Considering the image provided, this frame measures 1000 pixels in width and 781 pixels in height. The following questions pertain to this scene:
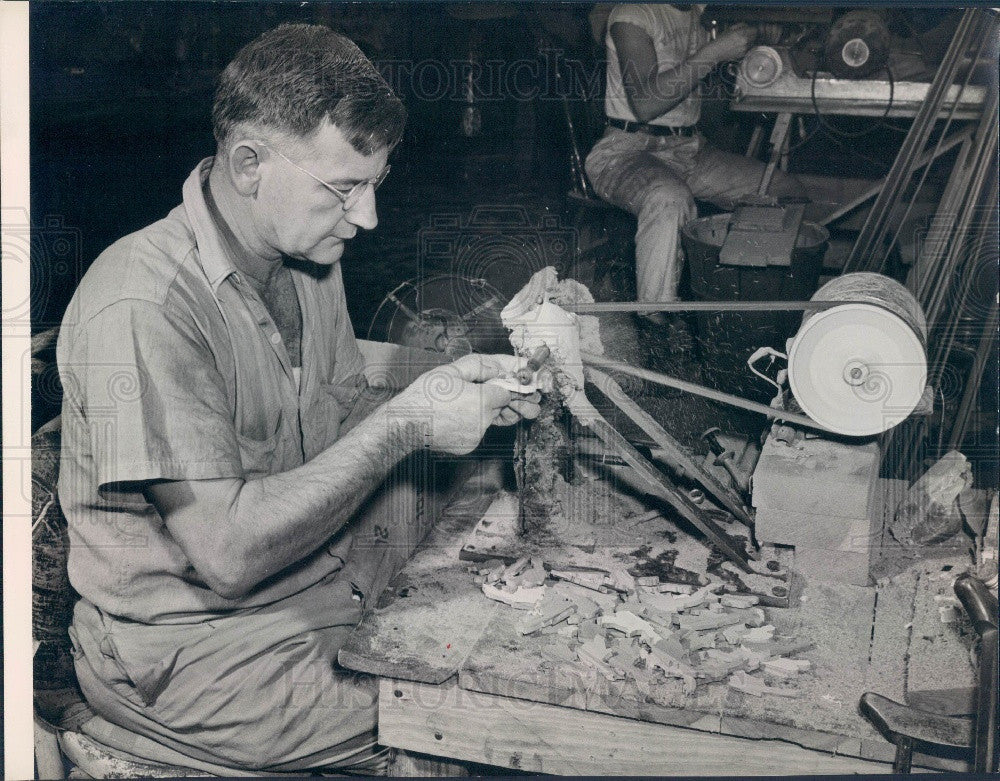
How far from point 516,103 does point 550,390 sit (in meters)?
0.73

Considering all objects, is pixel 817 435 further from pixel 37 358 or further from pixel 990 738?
pixel 37 358

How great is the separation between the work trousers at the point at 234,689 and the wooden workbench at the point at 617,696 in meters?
0.15

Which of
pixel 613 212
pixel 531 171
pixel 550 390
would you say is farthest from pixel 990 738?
pixel 531 171

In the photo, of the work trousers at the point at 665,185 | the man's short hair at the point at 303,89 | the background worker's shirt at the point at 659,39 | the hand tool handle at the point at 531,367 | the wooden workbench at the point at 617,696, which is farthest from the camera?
the work trousers at the point at 665,185

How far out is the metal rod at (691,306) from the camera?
2.61m

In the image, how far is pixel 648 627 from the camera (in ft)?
7.75

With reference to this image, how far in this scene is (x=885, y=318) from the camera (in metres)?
2.49

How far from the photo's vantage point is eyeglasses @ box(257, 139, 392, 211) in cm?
233

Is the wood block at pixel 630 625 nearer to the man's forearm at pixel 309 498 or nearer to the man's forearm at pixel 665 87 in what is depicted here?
the man's forearm at pixel 309 498

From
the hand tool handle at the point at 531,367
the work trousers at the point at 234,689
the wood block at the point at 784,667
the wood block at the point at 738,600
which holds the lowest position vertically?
the work trousers at the point at 234,689

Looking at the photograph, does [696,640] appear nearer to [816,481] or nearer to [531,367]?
[816,481]

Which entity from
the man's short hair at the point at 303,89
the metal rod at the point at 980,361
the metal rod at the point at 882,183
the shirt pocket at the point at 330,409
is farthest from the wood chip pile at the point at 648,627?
the man's short hair at the point at 303,89

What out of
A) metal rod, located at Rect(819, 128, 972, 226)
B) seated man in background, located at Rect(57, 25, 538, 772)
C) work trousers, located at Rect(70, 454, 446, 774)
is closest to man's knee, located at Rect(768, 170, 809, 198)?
metal rod, located at Rect(819, 128, 972, 226)

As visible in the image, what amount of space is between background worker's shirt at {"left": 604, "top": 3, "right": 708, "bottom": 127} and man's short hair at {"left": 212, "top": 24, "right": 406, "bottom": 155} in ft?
1.85
